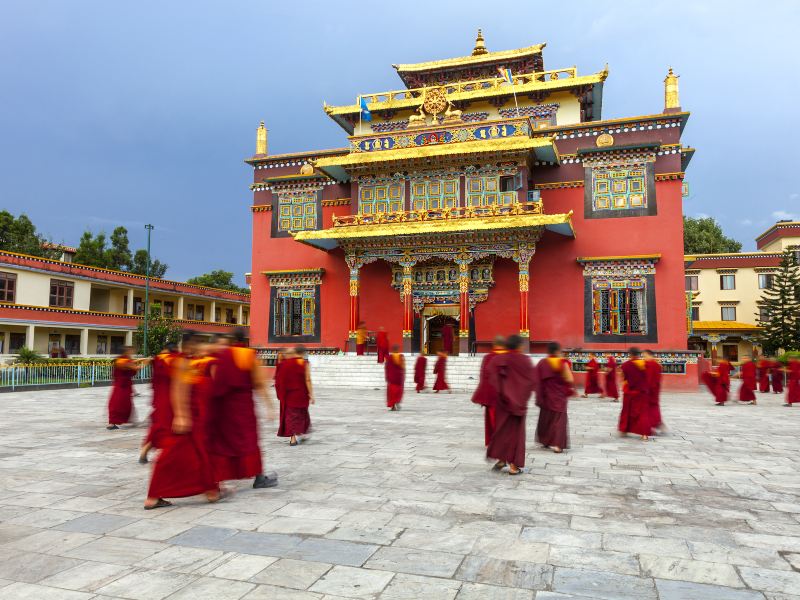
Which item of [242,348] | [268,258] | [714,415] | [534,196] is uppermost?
[534,196]

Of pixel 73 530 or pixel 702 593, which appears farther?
pixel 73 530

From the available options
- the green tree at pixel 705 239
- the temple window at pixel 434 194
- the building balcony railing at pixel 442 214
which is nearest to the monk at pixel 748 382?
the building balcony railing at pixel 442 214

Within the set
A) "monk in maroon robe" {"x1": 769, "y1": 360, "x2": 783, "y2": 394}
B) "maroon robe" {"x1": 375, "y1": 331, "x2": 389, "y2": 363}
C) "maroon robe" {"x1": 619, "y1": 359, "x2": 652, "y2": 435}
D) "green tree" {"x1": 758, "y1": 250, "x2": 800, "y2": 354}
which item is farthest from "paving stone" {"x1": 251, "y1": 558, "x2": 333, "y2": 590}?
"green tree" {"x1": 758, "y1": 250, "x2": 800, "y2": 354}

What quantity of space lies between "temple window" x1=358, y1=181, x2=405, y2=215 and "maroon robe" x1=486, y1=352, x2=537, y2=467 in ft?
49.2

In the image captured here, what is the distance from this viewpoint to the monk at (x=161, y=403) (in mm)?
5078

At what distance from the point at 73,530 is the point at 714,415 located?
37.6 ft

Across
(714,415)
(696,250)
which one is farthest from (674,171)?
(696,250)

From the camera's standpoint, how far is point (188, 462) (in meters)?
4.67

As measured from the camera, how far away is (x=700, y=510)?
15.1 ft

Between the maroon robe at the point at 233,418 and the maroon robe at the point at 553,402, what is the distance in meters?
3.71

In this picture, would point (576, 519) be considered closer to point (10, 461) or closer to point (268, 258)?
point (10, 461)

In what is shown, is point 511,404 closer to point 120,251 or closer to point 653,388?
point 653,388

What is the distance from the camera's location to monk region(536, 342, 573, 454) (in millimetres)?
7176

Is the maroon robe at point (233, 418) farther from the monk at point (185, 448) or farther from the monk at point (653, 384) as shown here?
the monk at point (653, 384)
